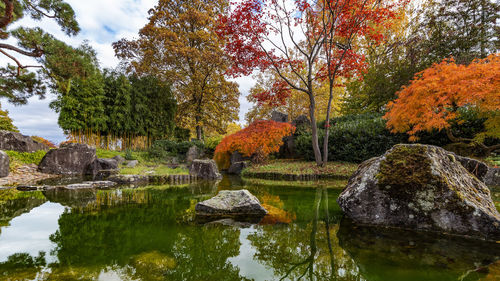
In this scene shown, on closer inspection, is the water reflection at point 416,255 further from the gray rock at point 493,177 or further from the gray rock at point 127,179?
the gray rock at point 127,179

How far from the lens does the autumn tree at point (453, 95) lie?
484cm

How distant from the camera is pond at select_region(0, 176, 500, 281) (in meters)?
1.34

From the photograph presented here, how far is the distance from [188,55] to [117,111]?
19.6ft

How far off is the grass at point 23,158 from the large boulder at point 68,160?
546mm

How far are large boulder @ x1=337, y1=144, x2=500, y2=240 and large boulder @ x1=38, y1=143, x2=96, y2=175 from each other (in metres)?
9.74

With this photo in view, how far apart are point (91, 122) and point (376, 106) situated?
17.1 m

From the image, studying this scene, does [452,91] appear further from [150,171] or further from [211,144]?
[211,144]

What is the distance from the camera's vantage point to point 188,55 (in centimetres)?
1466

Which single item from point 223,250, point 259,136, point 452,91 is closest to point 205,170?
point 259,136

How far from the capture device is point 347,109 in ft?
52.5

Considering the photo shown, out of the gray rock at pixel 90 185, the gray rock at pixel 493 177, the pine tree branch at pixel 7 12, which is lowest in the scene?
the gray rock at pixel 493 177

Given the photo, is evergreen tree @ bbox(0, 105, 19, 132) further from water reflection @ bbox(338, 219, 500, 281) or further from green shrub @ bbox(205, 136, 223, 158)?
water reflection @ bbox(338, 219, 500, 281)

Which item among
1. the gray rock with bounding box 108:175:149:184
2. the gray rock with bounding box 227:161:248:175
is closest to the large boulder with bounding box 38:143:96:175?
the gray rock with bounding box 108:175:149:184

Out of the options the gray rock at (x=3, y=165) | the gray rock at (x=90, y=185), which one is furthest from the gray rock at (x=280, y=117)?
the gray rock at (x=3, y=165)
